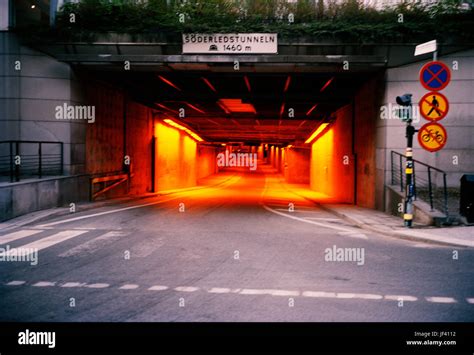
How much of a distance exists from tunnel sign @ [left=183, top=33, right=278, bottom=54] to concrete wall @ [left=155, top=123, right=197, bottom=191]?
43.1 feet

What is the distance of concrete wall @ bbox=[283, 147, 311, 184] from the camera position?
47344 mm

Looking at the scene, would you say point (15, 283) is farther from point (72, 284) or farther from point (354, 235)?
point (354, 235)

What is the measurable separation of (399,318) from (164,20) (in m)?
13.2

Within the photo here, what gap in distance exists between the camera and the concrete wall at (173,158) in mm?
28566

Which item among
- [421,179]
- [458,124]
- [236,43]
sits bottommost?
[421,179]

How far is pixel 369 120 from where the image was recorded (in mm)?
17406

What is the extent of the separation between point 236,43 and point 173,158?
60.2 ft

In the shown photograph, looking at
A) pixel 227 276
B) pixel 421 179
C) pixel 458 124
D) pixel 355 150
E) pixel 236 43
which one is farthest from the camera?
pixel 355 150

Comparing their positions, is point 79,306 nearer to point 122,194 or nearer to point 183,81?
point 183,81

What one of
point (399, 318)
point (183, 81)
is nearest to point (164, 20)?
point (183, 81)

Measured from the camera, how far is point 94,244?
9.27 m

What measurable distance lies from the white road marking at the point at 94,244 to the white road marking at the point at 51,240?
64cm

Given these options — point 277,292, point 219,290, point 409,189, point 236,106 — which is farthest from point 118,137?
point 277,292
